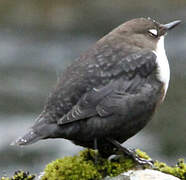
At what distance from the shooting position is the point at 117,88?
180 inches

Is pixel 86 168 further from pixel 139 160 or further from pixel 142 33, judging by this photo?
pixel 142 33

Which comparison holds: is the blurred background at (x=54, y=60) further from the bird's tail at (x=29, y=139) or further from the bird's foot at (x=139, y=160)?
the bird's tail at (x=29, y=139)

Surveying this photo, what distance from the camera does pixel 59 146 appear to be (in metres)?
8.17

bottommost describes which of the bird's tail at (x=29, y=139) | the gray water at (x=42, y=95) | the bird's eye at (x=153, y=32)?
the gray water at (x=42, y=95)

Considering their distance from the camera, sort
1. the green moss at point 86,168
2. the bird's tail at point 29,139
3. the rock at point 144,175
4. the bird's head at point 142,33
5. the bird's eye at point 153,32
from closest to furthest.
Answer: the bird's tail at point 29,139 < the rock at point 144,175 < the green moss at point 86,168 < the bird's head at point 142,33 < the bird's eye at point 153,32

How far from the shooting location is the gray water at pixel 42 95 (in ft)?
26.4

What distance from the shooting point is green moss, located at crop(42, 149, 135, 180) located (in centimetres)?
460

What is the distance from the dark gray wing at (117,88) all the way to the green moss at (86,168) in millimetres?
457

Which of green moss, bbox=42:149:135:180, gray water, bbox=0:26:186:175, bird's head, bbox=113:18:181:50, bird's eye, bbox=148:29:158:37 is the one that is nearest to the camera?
green moss, bbox=42:149:135:180

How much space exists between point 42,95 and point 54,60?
130cm

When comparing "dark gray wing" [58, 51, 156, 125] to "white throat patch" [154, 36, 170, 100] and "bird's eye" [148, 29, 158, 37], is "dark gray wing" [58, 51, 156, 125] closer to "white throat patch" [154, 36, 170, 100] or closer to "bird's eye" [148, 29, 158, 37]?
"white throat patch" [154, 36, 170, 100]

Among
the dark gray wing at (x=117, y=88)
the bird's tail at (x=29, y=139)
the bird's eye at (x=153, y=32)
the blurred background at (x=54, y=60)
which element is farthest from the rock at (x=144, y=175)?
the blurred background at (x=54, y=60)

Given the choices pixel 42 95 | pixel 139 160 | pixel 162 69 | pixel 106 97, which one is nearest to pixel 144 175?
pixel 139 160

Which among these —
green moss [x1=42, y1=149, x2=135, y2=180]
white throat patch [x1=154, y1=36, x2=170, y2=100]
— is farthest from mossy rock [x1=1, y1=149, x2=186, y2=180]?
white throat patch [x1=154, y1=36, x2=170, y2=100]
